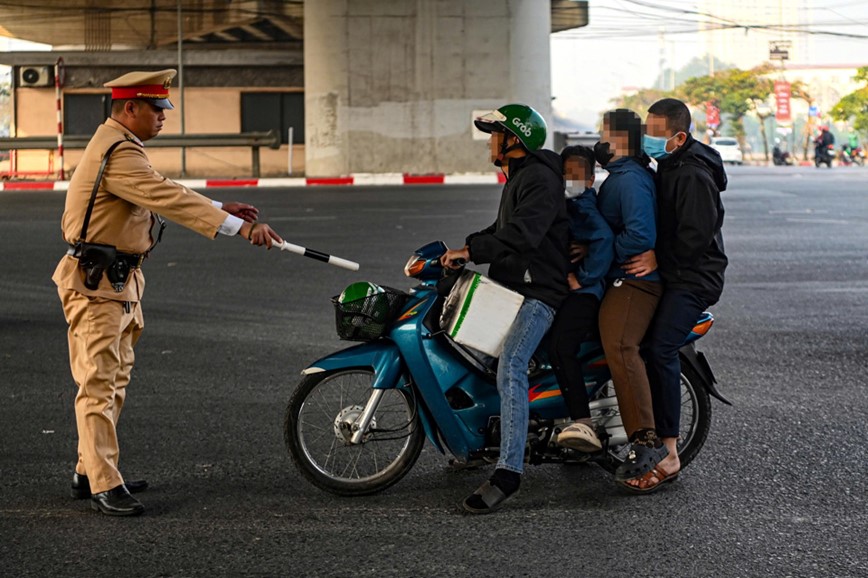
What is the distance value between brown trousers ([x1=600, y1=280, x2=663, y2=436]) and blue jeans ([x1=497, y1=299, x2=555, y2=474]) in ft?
1.04

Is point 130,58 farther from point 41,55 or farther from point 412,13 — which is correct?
point 412,13

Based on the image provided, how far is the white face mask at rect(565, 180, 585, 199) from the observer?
5428 millimetres

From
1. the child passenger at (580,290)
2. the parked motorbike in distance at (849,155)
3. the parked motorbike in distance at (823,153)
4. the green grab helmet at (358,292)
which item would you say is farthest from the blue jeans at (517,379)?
the parked motorbike in distance at (849,155)

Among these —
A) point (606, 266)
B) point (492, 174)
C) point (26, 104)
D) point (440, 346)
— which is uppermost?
point (26, 104)

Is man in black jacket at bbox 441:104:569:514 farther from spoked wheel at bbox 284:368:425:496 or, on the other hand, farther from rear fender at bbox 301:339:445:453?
spoked wheel at bbox 284:368:425:496

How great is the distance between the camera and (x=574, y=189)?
215 inches

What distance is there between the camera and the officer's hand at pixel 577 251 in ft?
17.7

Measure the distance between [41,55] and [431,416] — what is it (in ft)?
121

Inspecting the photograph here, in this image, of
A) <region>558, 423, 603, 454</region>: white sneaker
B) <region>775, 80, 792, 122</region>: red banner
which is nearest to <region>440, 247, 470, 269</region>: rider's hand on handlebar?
<region>558, 423, 603, 454</region>: white sneaker

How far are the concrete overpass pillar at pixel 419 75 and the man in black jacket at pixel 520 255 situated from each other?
27.7 meters

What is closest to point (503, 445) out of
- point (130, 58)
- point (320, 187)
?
point (320, 187)

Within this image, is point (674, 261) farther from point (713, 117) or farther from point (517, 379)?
point (713, 117)

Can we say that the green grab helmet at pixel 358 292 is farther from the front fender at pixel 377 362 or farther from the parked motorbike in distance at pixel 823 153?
the parked motorbike in distance at pixel 823 153

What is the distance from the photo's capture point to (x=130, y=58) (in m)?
39.3
